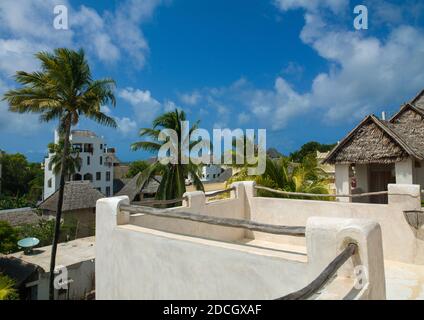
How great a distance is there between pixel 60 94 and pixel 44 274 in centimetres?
889

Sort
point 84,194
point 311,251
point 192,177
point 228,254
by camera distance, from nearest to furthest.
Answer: point 311,251
point 228,254
point 192,177
point 84,194

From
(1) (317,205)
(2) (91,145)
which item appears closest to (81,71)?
(1) (317,205)

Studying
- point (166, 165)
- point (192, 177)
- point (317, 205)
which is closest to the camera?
point (317, 205)

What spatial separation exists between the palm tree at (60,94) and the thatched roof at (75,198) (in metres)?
12.3

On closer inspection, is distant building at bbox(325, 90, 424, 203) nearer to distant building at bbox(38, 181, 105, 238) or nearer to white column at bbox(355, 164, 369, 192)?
white column at bbox(355, 164, 369, 192)

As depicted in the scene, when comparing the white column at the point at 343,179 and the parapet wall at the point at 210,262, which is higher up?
the white column at the point at 343,179

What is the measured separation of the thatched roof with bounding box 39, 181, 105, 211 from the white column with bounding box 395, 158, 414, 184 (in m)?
23.5

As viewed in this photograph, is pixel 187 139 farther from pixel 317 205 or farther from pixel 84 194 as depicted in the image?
pixel 84 194

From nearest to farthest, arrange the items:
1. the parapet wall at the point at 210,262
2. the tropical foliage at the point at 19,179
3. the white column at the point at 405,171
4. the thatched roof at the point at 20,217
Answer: the parapet wall at the point at 210,262, the white column at the point at 405,171, the thatched roof at the point at 20,217, the tropical foliage at the point at 19,179

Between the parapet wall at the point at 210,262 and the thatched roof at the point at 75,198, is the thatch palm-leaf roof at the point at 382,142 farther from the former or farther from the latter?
the thatched roof at the point at 75,198

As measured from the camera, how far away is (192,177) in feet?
54.5

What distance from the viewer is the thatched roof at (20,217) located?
23.5m

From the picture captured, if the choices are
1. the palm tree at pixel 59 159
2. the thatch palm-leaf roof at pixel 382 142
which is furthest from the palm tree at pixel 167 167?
the palm tree at pixel 59 159

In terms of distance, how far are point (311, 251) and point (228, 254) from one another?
0.79 m
